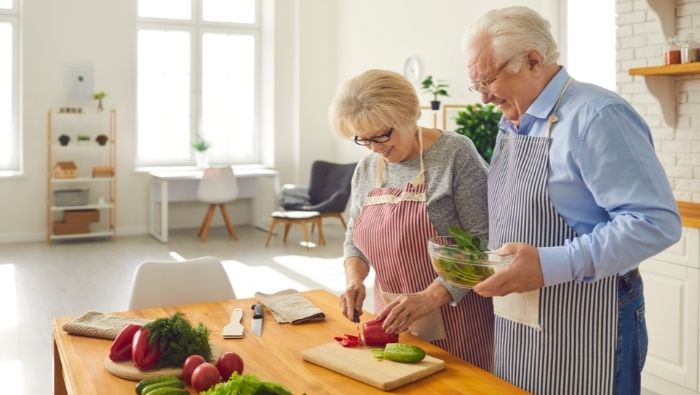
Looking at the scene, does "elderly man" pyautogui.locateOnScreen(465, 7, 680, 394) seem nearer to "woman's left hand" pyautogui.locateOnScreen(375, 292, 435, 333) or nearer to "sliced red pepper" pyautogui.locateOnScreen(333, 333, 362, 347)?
"woman's left hand" pyautogui.locateOnScreen(375, 292, 435, 333)

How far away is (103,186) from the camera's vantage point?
891 centimetres

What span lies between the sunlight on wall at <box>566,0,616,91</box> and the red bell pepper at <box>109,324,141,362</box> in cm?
435

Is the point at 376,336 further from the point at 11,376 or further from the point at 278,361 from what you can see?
the point at 11,376

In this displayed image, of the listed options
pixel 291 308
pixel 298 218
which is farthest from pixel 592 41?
pixel 291 308

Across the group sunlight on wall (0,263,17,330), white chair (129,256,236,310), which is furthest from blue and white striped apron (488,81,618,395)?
sunlight on wall (0,263,17,330)

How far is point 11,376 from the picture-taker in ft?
13.1

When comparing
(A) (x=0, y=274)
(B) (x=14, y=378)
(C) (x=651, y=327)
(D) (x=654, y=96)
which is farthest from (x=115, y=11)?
(C) (x=651, y=327)

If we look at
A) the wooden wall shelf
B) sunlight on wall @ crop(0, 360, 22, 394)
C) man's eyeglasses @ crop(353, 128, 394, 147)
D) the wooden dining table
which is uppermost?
the wooden wall shelf

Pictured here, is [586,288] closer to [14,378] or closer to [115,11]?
[14,378]

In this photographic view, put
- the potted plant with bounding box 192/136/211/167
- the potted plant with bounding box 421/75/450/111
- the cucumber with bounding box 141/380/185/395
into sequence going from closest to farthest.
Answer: the cucumber with bounding box 141/380/185/395 → the potted plant with bounding box 421/75/450/111 → the potted plant with bounding box 192/136/211/167

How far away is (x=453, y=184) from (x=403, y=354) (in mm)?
585

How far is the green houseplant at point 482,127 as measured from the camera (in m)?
5.48

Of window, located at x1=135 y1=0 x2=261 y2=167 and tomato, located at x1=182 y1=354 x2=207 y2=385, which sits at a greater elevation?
window, located at x1=135 y1=0 x2=261 y2=167

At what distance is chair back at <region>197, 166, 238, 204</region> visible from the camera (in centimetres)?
838
